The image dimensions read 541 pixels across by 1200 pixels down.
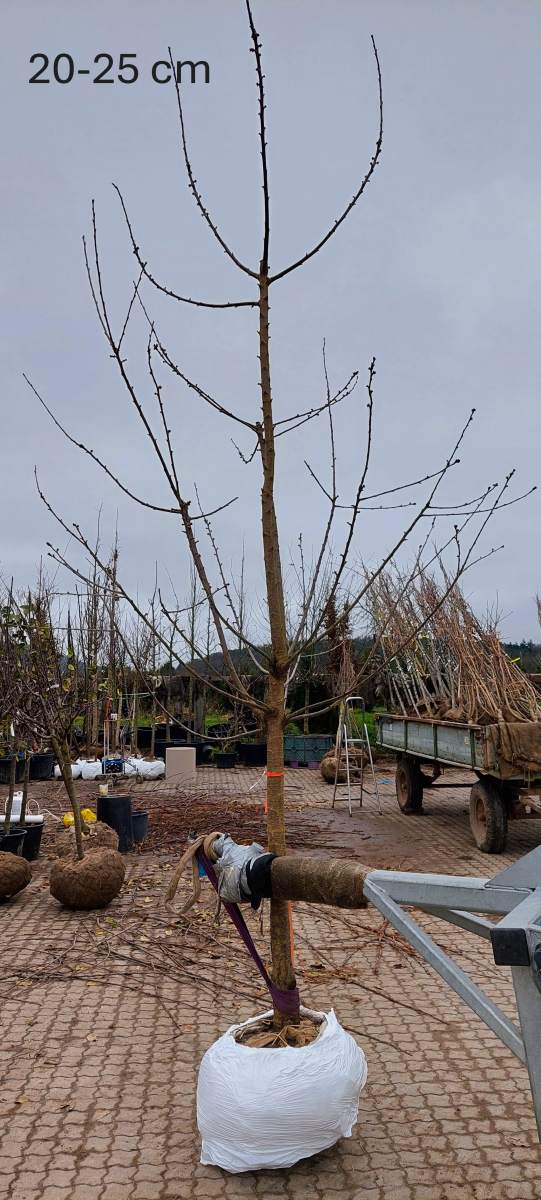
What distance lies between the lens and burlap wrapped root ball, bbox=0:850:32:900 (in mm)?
6230

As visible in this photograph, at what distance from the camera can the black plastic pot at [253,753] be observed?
59.9 ft

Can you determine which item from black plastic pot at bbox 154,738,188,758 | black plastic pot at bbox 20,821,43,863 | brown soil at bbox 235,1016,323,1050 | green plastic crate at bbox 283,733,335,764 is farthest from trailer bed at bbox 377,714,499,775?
black plastic pot at bbox 154,738,188,758

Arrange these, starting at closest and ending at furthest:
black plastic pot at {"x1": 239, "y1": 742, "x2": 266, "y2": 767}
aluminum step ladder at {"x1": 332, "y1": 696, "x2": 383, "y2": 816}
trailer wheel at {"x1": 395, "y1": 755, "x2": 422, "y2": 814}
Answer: trailer wheel at {"x1": 395, "y1": 755, "x2": 422, "y2": 814}, aluminum step ladder at {"x1": 332, "y1": 696, "x2": 383, "y2": 816}, black plastic pot at {"x1": 239, "y1": 742, "x2": 266, "y2": 767}

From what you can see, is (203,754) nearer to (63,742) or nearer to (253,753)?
(253,753)

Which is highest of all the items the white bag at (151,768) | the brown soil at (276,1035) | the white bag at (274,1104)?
the white bag at (151,768)

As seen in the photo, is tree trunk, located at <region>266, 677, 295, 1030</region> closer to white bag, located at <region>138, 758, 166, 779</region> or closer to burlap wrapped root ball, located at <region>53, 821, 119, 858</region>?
burlap wrapped root ball, located at <region>53, 821, 119, 858</region>

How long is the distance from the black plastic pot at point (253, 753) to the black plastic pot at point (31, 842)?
405 inches

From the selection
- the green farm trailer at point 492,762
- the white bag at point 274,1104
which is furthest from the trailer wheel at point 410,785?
the white bag at point 274,1104

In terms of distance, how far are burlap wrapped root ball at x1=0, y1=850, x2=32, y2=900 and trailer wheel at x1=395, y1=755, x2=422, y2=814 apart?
571 centimetres

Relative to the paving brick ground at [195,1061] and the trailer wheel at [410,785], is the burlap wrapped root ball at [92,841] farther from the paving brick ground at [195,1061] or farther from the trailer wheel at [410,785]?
the trailer wheel at [410,785]

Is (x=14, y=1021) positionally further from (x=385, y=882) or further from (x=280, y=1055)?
(x=385, y=882)

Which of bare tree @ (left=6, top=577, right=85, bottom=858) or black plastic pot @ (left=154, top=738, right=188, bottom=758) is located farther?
black plastic pot @ (left=154, top=738, right=188, bottom=758)

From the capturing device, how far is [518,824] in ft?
33.2

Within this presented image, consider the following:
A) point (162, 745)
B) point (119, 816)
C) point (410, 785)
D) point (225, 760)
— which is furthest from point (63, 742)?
point (162, 745)
